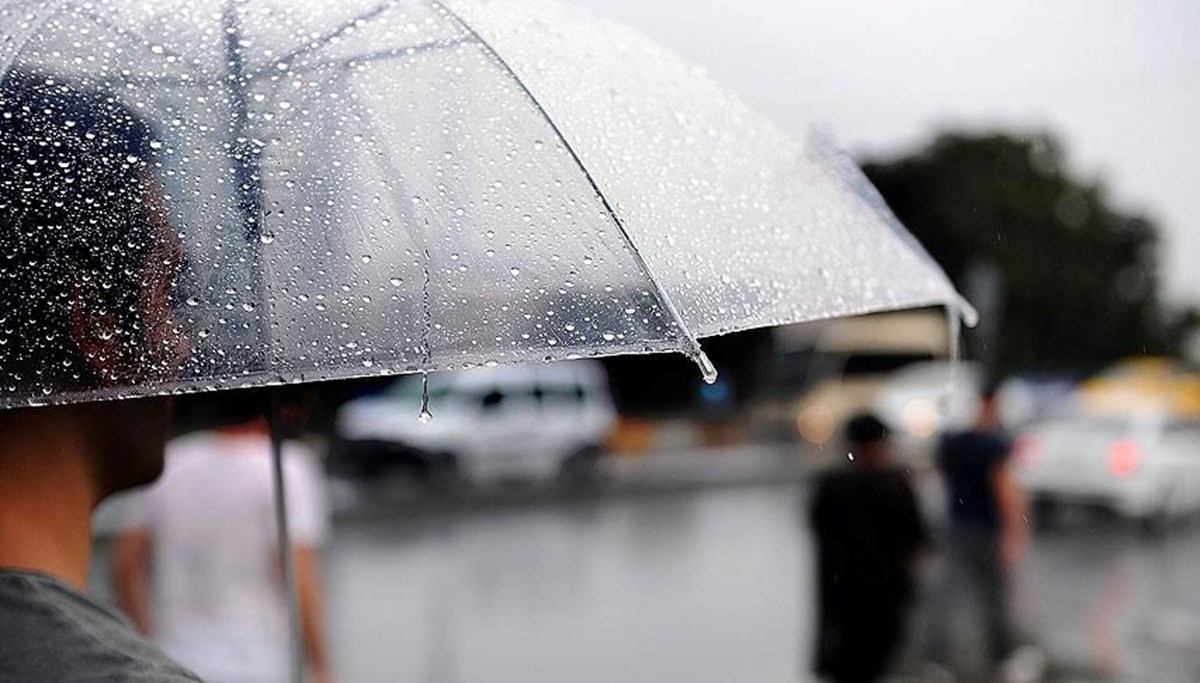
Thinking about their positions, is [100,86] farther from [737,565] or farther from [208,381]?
[737,565]

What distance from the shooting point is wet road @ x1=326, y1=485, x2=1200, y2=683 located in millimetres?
8977

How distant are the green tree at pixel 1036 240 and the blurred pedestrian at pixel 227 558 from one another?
112 ft

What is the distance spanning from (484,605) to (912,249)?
9.18 meters

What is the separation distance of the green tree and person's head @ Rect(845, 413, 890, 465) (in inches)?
1265

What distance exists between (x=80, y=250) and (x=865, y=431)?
4.32 metres

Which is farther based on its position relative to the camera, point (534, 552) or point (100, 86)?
point (534, 552)

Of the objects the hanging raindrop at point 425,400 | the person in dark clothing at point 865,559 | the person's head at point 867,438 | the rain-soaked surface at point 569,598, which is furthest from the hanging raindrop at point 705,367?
the rain-soaked surface at point 569,598

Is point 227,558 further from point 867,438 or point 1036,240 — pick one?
point 1036,240

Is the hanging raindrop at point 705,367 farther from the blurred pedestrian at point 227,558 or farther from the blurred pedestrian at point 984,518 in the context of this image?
the blurred pedestrian at point 984,518

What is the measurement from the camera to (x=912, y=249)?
219 cm

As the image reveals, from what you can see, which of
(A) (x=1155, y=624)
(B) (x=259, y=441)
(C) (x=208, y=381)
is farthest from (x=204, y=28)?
(A) (x=1155, y=624)

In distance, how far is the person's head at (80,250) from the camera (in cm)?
148

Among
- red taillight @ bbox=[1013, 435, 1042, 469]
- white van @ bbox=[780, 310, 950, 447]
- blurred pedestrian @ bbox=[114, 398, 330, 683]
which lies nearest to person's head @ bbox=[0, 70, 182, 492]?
blurred pedestrian @ bbox=[114, 398, 330, 683]

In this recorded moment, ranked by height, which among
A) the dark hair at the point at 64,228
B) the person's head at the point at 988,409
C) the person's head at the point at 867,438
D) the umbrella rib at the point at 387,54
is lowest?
the person's head at the point at 988,409
